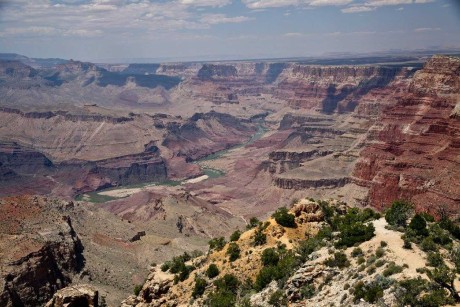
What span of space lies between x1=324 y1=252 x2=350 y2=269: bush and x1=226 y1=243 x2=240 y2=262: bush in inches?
440

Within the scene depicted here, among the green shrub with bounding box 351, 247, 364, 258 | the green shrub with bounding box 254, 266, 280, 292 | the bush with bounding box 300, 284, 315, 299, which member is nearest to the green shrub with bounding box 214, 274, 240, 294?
the green shrub with bounding box 254, 266, 280, 292

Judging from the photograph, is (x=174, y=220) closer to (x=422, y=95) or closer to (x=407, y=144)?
(x=407, y=144)

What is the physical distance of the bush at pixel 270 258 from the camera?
37188 millimetres

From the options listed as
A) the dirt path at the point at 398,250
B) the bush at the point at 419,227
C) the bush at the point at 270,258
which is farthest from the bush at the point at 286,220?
the bush at the point at 419,227

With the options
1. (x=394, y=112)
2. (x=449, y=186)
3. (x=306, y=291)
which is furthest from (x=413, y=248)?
(x=394, y=112)

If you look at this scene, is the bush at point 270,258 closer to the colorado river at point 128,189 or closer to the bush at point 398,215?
the bush at point 398,215

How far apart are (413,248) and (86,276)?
159 feet

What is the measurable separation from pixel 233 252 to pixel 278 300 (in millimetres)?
11362

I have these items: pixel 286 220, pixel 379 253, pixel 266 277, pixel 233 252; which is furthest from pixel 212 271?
pixel 379 253

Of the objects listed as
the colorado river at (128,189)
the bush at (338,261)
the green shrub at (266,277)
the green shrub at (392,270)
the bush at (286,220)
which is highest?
the green shrub at (392,270)

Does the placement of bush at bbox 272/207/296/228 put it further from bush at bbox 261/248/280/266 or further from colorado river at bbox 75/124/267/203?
colorado river at bbox 75/124/267/203

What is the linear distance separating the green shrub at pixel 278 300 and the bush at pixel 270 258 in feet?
21.5

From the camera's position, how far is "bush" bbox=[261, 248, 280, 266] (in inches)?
1464

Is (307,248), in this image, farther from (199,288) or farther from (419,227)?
(199,288)
